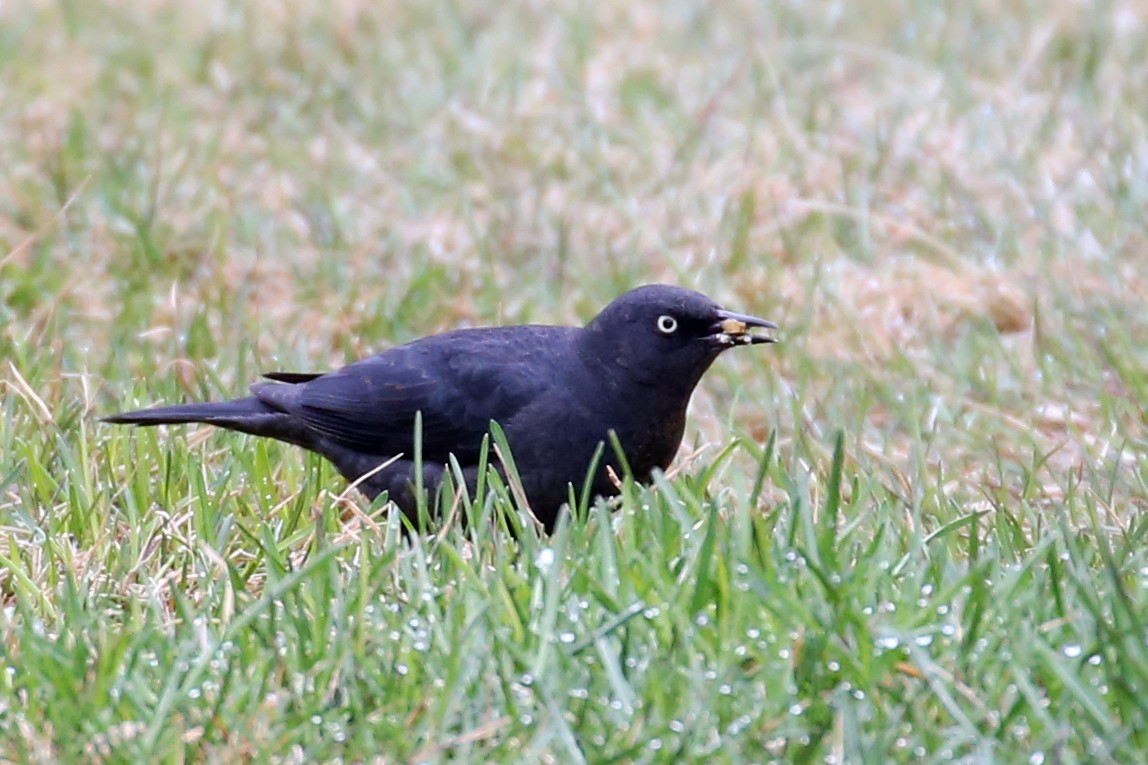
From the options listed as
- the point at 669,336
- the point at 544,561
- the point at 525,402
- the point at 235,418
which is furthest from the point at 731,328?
the point at 235,418

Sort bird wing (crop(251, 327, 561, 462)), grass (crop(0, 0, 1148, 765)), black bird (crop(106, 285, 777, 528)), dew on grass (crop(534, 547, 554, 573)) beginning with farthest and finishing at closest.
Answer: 1. bird wing (crop(251, 327, 561, 462))
2. black bird (crop(106, 285, 777, 528))
3. dew on grass (crop(534, 547, 554, 573))
4. grass (crop(0, 0, 1148, 765))

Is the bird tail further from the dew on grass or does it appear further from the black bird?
the dew on grass

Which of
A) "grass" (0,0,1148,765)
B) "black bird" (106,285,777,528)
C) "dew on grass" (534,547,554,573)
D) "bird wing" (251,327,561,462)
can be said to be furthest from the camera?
"bird wing" (251,327,561,462)

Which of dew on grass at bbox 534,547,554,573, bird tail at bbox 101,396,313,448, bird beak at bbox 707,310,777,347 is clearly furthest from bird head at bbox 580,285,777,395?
dew on grass at bbox 534,547,554,573

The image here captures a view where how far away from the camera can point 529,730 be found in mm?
2893

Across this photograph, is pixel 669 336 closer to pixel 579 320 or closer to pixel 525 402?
pixel 525 402

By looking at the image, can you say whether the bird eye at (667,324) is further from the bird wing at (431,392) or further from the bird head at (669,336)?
the bird wing at (431,392)

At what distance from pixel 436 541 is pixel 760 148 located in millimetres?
3728

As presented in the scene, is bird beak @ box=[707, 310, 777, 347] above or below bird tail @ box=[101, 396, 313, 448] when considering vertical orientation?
above

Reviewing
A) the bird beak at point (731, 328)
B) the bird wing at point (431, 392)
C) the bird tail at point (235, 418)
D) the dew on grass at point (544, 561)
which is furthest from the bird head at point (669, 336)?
the dew on grass at point (544, 561)

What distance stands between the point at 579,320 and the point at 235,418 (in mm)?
1843

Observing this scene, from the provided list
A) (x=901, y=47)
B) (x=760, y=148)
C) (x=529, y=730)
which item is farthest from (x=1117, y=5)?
(x=529, y=730)

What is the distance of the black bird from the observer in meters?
4.07

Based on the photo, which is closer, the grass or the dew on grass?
the grass
